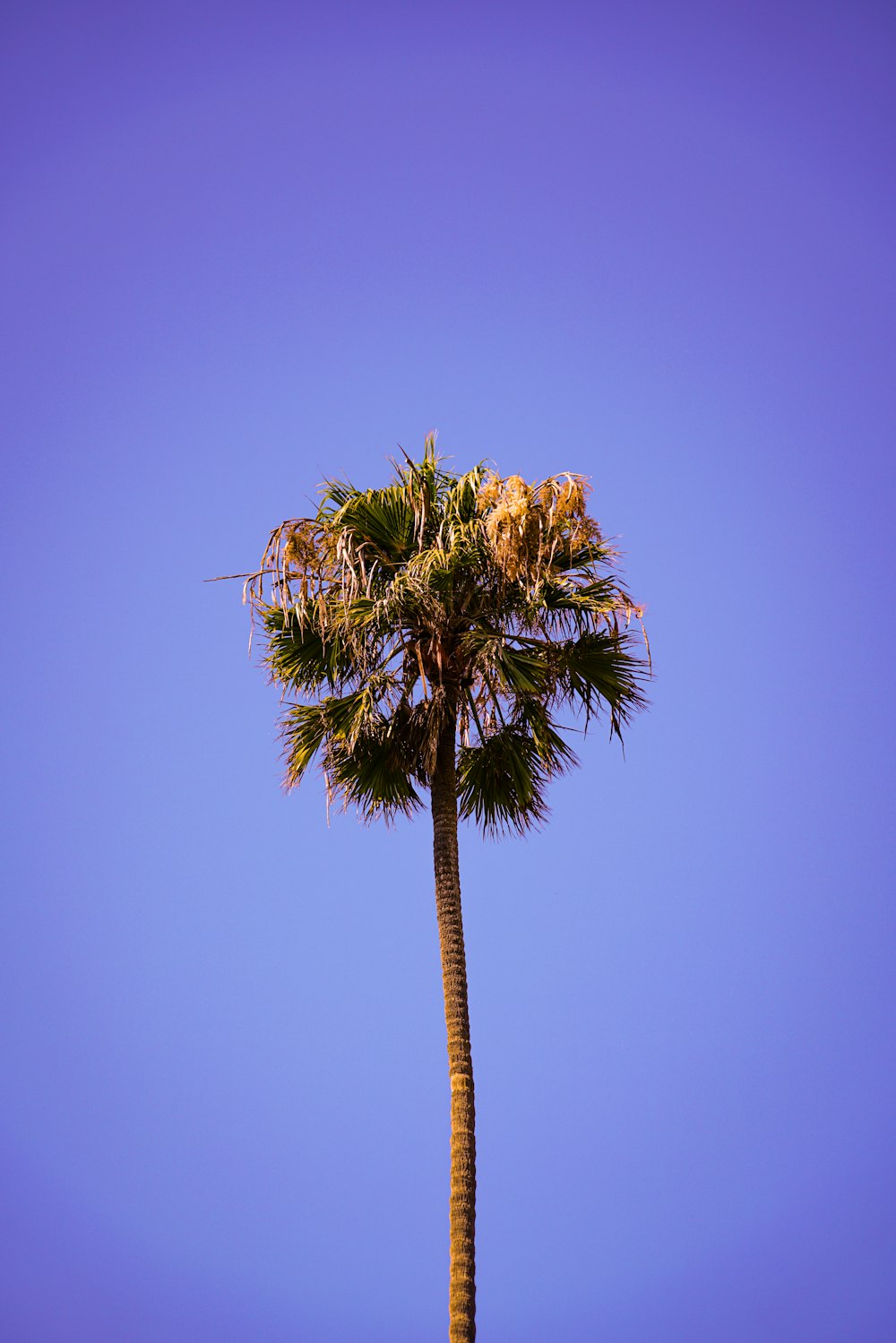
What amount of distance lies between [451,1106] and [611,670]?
13.8ft

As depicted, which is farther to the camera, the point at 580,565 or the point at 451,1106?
the point at 580,565

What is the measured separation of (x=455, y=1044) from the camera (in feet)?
39.4

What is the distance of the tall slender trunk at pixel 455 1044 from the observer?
35.9 ft

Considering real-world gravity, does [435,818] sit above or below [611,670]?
below

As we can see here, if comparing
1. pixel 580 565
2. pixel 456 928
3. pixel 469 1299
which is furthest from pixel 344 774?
pixel 469 1299

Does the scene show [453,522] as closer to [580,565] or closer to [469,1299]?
[580,565]

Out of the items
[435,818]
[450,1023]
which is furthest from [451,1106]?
[435,818]

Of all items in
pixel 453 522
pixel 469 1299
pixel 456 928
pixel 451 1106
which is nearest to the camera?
pixel 469 1299

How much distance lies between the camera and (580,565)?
537 inches

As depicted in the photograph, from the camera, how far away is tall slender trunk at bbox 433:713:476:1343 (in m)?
10.9

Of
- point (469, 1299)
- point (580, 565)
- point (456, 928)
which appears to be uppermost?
point (580, 565)

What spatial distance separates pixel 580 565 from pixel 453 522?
132 cm

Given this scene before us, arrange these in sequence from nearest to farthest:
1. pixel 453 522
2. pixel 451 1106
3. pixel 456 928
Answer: pixel 451 1106
pixel 456 928
pixel 453 522

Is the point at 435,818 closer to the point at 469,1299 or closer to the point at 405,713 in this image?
the point at 405,713
